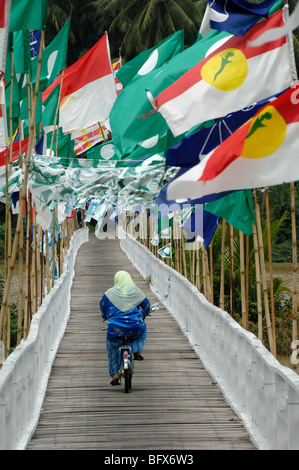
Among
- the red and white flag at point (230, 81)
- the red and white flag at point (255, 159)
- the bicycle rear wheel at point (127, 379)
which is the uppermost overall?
the red and white flag at point (230, 81)

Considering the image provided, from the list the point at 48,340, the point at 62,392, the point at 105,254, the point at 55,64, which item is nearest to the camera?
the point at 62,392

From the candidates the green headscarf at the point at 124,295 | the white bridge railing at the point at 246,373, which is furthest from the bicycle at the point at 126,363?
the white bridge railing at the point at 246,373

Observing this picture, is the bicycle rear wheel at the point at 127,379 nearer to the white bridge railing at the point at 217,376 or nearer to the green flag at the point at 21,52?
the white bridge railing at the point at 217,376

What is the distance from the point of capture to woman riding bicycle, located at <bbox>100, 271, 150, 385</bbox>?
1168cm

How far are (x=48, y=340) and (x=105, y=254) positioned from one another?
88.6 feet

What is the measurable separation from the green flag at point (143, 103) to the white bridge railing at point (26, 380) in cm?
280

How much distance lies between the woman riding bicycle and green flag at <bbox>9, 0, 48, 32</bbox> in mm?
Result: 3445

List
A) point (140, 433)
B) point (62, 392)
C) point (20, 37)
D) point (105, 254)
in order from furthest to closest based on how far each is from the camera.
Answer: point (105, 254) < point (20, 37) < point (62, 392) < point (140, 433)

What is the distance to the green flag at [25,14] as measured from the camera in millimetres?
A: 10344

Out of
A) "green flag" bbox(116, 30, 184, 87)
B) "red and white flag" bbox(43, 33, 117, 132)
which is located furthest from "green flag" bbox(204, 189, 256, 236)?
"red and white flag" bbox(43, 33, 117, 132)

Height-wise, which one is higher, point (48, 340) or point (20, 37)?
point (20, 37)

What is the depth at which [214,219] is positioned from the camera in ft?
46.8
